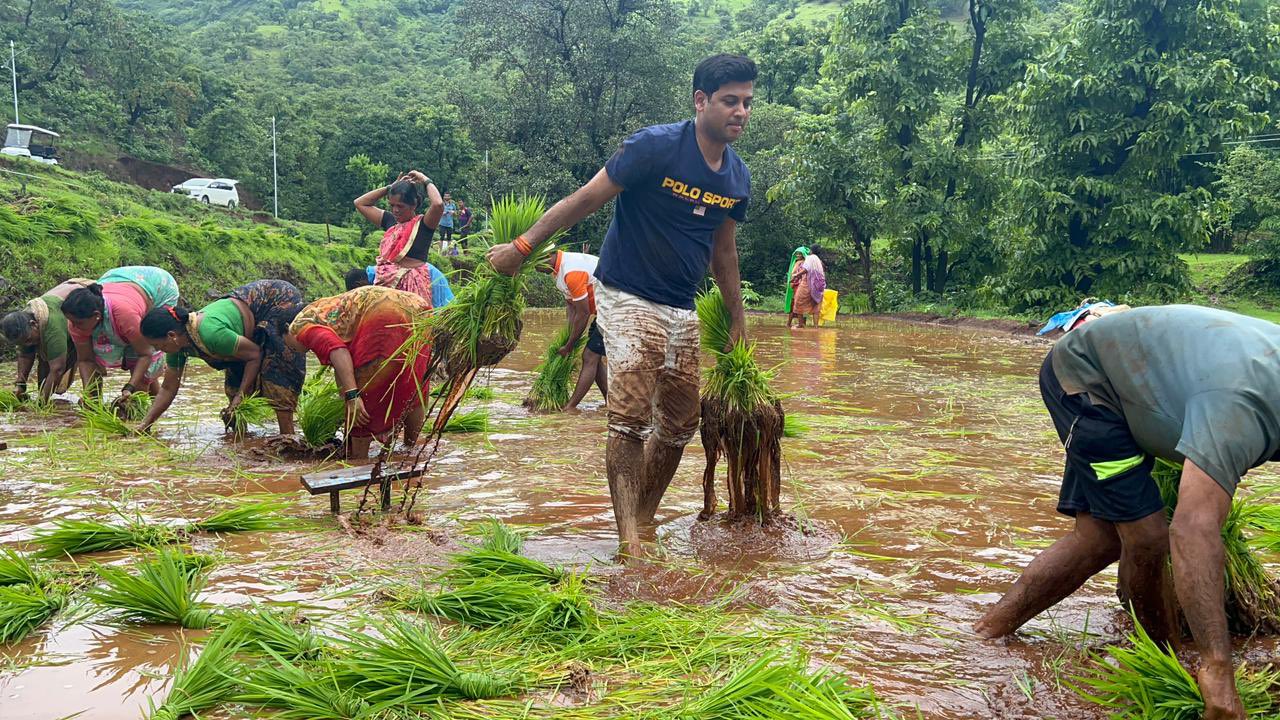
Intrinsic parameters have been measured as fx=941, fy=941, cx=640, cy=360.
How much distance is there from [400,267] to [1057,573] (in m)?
5.88

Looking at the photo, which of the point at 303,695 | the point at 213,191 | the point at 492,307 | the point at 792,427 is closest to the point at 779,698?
the point at 303,695

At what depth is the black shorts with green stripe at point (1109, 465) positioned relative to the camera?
2.76 m

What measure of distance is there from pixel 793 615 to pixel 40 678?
2232mm

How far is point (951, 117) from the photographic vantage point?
2423cm

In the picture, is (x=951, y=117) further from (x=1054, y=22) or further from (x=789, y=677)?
(x=1054, y=22)

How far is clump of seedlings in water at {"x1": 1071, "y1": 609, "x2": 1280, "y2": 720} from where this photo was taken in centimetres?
235

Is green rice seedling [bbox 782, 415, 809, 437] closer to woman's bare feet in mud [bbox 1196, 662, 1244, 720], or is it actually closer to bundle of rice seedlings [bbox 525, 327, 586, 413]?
bundle of rice seedlings [bbox 525, 327, 586, 413]

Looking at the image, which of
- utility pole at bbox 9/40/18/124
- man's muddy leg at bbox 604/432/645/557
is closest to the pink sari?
man's muddy leg at bbox 604/432/645/557

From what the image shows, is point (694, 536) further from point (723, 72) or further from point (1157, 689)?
point (1157, 689)

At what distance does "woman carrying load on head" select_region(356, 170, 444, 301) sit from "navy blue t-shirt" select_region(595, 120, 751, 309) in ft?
12.5

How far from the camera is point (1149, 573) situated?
2.85m

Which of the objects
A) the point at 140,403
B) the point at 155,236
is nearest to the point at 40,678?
the point at 140,403

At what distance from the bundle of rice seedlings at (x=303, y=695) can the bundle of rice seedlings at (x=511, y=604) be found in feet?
1.99

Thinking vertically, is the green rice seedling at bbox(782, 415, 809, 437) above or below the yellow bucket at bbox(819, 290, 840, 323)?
below
